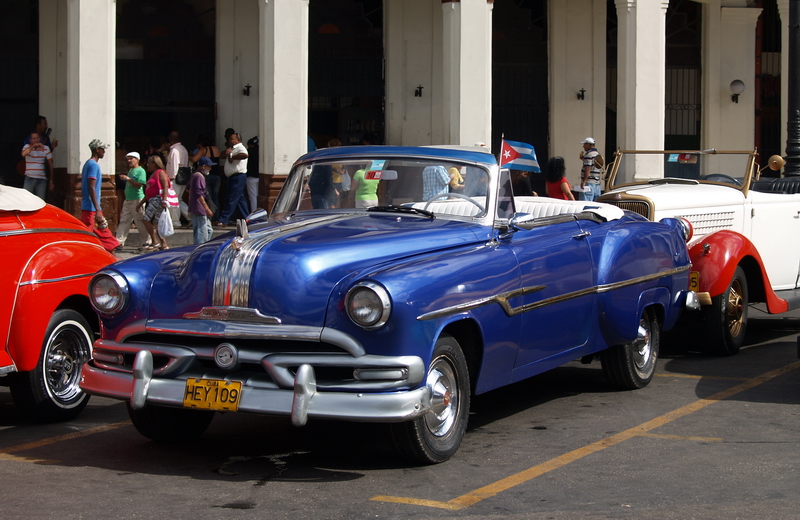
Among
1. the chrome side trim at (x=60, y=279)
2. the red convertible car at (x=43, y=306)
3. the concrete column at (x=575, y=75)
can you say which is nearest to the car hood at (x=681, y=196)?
the red convertible car at (x=43, y=306)

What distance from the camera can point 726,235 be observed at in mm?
9070

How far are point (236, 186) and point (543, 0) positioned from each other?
8.47m

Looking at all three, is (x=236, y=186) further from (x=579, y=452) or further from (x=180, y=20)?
(x=579, y=452)

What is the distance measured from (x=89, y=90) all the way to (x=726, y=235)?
10.1 meters

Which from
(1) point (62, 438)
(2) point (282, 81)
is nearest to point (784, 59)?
(2) point (282, 81)

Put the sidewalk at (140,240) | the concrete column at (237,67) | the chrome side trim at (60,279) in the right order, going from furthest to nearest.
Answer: the concrete column at (237,67)
the sidewalk at (140,240)
the chrome side trim at (60,279)

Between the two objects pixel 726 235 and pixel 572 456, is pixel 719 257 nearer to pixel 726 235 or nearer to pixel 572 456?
pixel 726 235

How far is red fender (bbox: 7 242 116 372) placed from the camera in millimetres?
6152

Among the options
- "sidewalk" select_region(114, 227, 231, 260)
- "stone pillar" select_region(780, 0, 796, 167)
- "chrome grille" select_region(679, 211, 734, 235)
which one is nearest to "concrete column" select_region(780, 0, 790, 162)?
"stone pillar" select_region(780, 0, 796, 167)

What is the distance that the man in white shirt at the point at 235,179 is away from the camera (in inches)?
651

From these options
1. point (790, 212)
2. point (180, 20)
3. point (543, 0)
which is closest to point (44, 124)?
point (180, 20)

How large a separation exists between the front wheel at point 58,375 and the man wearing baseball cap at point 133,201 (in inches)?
343

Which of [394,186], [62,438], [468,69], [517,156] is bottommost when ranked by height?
[62,438]

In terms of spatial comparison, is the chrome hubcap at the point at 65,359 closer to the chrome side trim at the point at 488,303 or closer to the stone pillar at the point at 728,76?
the chrome side trim at the point at 488,303
